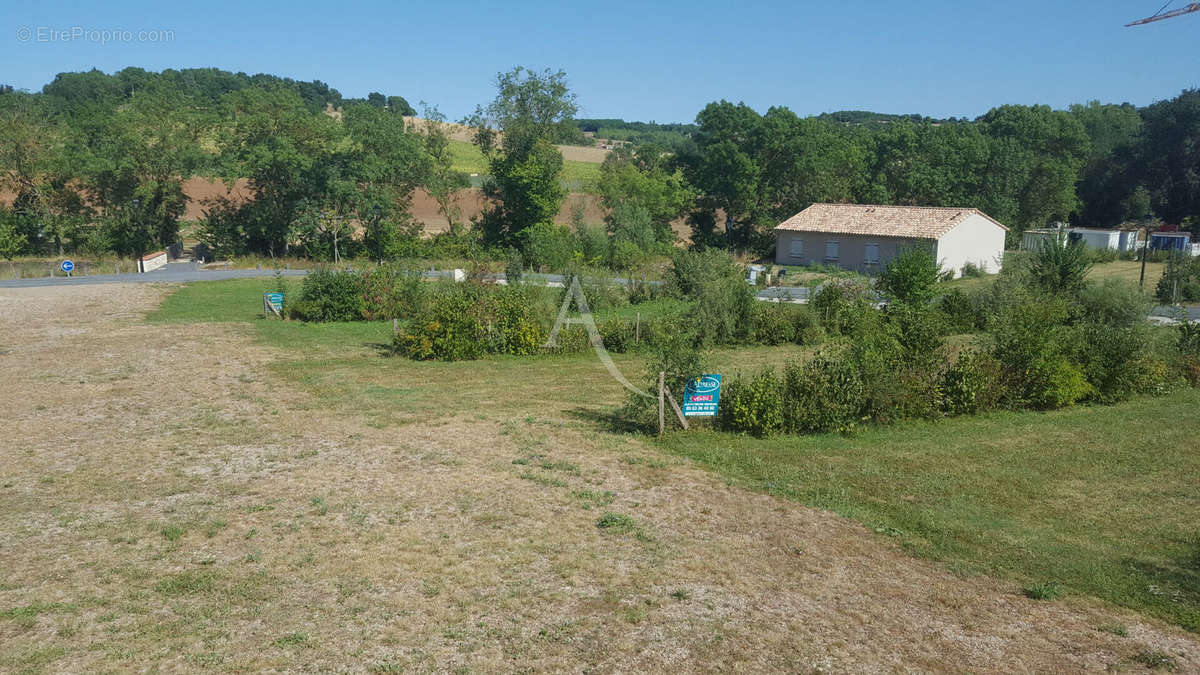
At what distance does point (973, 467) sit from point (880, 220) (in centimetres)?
3657

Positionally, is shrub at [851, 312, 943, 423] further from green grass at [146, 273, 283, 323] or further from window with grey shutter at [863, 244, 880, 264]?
window with grey shutter at [863, 244, 880, 264]

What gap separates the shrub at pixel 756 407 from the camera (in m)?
15.4

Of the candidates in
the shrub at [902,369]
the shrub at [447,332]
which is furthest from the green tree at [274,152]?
the shrub at [902,369]

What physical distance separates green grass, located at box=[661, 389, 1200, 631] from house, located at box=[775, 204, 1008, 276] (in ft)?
94.4

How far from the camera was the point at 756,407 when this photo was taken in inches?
606

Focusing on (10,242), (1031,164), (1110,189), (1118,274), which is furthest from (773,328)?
(1110,189)

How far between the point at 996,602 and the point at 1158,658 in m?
1.53

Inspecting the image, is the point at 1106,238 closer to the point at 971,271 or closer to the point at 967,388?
the point at 971,271

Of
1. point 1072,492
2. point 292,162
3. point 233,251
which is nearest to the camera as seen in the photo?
point 1072,492

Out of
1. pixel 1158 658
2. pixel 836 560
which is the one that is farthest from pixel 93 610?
pixel 1158 658

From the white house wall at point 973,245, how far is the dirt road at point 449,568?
36.0m

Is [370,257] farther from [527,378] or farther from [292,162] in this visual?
[527,378]

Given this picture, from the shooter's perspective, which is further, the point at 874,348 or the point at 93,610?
the point at 874,348

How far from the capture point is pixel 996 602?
8.80 m
